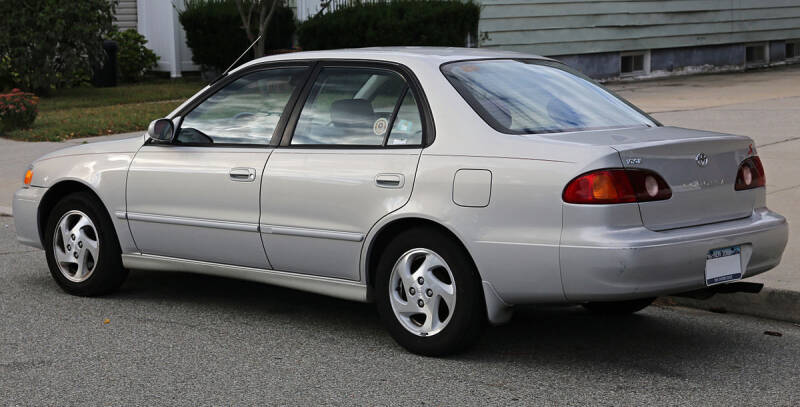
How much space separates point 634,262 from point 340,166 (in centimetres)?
160

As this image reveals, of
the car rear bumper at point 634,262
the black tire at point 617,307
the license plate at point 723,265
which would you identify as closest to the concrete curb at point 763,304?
the black tire at point 617,307

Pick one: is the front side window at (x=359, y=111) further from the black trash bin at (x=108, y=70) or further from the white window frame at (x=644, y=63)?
the white window frame at (x=644, y=63)

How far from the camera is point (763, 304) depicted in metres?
6.27

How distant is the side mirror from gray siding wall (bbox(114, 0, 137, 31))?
18.4 meters

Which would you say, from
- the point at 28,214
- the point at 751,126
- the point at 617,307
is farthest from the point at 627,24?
the point at 28,214

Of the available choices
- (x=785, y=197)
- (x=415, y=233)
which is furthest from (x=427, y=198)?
(x=785, y=197)

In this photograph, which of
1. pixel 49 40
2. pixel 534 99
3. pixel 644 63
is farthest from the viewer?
pixel 644 63

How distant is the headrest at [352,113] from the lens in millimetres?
5711

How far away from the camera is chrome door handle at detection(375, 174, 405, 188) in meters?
5.36

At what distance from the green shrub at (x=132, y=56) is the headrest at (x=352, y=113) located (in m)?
17.9

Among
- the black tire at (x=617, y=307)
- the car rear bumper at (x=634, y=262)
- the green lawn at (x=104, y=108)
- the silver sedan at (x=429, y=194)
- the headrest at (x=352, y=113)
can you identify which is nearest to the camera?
the car rear bumper at (x=634, y=262)

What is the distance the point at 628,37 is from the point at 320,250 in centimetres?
1821

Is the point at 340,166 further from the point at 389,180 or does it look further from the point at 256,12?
the point at 256,12

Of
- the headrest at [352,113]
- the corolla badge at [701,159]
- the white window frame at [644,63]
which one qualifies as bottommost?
the corolla badge at [701,159]
